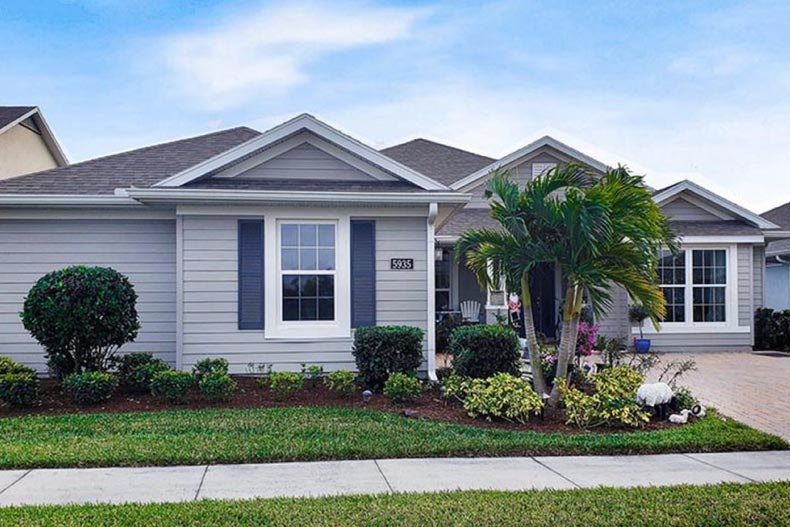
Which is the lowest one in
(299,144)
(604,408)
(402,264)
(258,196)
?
(604,408)

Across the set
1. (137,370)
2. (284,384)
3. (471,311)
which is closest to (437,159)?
(471,311)

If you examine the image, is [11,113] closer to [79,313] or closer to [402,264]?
[79,313]

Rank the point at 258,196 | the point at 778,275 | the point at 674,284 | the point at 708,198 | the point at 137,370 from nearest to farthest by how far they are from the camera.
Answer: the point at 137,370
the point at 258,196
the point at 674,284
the point at 708,198
the point at 778,275

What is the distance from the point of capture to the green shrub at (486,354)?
912cm

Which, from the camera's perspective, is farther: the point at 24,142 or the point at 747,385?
the point at 24,142

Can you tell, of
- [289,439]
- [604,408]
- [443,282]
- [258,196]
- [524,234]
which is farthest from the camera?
[443,282]

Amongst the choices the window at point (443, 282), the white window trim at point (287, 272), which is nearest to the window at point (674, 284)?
the window at point (443, 282)

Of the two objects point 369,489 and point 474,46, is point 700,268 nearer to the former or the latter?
point 474,46

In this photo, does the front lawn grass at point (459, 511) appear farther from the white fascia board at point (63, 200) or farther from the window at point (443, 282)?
the window at point (443, 282)

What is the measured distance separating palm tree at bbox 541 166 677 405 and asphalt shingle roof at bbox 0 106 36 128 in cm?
1466

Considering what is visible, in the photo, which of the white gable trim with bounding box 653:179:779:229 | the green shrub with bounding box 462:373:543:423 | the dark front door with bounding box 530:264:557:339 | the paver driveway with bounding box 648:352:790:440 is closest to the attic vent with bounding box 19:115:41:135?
the dark front door with bounding box 530:264:557:339

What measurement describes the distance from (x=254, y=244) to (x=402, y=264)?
7.66ft

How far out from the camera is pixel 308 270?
399 inches

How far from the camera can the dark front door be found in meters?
16.6
